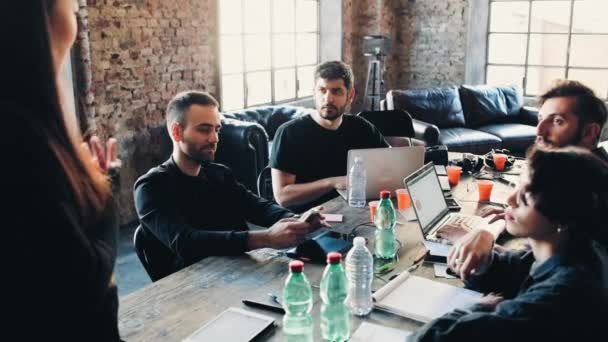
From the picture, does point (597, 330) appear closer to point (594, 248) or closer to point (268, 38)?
point (594, 248)

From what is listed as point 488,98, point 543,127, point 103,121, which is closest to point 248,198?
point 543,127

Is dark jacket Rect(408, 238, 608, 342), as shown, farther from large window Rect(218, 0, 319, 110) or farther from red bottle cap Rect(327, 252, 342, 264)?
large window Rect(218, 0, 319, 110)

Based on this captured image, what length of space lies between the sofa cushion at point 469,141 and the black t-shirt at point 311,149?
3.26 metres

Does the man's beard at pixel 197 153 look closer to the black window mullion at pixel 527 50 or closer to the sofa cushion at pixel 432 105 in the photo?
the sofa cushion at pixel 432 105

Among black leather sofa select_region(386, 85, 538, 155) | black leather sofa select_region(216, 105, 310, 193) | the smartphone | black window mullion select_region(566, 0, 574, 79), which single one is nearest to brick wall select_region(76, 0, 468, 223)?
black leather sofa select_region(216, 105, 310, 193)

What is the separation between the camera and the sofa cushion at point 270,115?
6226mm

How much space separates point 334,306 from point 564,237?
0.61m

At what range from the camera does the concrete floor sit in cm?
388

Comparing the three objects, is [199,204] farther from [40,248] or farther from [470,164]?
[470,164]

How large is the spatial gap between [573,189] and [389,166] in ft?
5.19

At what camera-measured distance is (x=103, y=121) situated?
4.82m

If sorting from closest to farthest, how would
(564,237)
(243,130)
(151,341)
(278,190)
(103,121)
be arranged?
(564,237), (151,341), (278,190), (103,121), (243,130)

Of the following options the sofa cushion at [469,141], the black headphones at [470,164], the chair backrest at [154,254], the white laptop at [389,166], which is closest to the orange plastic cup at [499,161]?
the black headphones at [470,164]

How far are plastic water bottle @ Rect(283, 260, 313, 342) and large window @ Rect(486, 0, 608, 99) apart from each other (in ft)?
21.5
